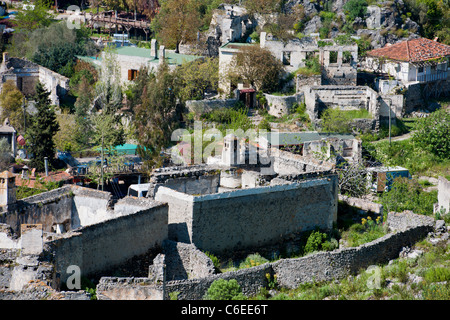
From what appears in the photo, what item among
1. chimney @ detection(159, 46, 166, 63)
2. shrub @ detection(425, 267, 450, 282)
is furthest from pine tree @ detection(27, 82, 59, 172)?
shrub @ detection(425, 267, 450, 282)

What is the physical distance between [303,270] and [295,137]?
45.6ft

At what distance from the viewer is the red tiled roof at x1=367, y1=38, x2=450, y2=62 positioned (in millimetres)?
46869

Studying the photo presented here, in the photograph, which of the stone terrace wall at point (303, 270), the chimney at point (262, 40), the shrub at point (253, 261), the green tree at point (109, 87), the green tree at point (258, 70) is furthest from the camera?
the chimney at point (262, 40)

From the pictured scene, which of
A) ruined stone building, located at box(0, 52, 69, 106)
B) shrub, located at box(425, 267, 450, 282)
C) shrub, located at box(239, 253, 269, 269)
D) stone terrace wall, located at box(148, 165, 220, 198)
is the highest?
ruined stone building, located at box(0, 52, 69, 106)

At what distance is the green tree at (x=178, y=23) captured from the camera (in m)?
52.1

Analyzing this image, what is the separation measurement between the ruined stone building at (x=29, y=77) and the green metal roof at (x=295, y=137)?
14285 millimetres

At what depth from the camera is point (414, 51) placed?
156ft

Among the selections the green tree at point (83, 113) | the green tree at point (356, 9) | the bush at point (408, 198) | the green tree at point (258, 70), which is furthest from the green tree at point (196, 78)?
the bush at point (408, 198)

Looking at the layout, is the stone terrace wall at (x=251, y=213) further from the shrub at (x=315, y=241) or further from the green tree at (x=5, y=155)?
the green tree at (x=5, y=155)

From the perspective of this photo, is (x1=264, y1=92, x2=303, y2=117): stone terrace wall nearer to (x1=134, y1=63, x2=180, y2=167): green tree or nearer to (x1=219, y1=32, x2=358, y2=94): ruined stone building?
(x1=219, y1=32, x2=358, y2=94): ruined stone building

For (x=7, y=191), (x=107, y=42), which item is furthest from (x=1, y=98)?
(x=7, y=191)

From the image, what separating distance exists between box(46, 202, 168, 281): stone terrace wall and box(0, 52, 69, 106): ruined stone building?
2373cm
